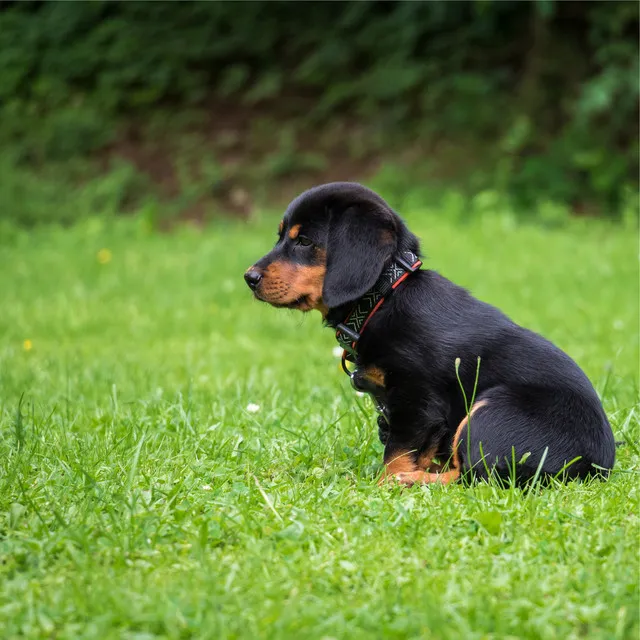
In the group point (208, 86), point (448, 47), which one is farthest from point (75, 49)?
point (448, 47)

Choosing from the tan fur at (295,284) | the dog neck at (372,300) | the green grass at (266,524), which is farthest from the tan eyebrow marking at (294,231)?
the green grass at (266,524)

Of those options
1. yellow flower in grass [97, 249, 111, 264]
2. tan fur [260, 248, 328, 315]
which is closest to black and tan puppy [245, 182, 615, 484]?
tan fur [260, 248, 328, 315]

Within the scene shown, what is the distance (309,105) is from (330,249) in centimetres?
1189

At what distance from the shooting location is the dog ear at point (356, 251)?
3523 mm

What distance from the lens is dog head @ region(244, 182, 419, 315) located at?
3.54m

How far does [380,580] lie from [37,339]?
548cm

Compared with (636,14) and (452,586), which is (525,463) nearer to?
(452,586)

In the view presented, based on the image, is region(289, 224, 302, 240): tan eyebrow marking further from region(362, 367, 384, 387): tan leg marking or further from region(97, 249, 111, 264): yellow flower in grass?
region(97, 249, 111, 264): yellow flower in grass

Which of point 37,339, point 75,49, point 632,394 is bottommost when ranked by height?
point 37,339

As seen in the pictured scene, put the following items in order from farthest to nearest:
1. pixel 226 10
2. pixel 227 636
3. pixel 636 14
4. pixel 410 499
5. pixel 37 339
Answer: pixel 226 10 → pixel 636 14 → pixel 37 339 → pixel 410 499 → pixel 227 636

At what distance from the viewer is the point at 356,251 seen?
3557mm

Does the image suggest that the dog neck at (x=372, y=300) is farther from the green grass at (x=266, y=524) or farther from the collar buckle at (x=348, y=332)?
the green grass at (x=266, y=524)

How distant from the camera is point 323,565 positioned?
2.72m

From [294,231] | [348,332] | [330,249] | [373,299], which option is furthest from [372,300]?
[294,231]
